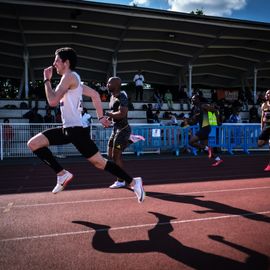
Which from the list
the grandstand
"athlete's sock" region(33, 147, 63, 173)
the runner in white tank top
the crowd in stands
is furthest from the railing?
the runner in white tank top

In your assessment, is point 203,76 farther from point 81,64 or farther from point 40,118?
point 40,118

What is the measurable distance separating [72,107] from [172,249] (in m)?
2.26

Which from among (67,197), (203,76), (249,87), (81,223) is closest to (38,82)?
(203,76)

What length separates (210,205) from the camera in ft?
18.4

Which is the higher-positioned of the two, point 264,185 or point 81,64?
point 81,64

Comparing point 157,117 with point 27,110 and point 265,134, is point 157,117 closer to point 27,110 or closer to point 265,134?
point 27,110

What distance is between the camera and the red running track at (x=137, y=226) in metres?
3.40

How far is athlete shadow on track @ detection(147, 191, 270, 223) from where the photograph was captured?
4.95 metres

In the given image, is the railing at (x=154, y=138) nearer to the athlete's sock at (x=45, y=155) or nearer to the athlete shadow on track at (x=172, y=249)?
the athlete's sock at (x=45, y=155)

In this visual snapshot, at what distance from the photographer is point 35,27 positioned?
19.5m


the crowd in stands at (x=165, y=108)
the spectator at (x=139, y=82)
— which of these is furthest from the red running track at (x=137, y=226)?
the spectator at (x=139, y=82)

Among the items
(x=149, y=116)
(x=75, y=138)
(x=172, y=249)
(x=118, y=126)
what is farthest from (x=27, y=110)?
(x=172, y=249)

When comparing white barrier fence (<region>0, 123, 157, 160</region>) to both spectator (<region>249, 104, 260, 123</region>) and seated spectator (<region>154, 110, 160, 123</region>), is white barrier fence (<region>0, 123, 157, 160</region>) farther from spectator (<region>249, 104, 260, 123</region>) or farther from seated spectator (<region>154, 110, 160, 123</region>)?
spectator (<region>249, 104, 260, 123</region>)

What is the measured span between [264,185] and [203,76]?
76.7 feet
